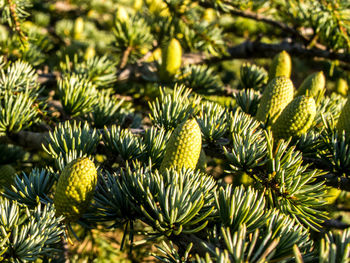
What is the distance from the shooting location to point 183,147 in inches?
29.2

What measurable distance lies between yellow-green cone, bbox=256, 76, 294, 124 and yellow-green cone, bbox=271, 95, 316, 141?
0.21 ft

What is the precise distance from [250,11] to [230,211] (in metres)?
1.40

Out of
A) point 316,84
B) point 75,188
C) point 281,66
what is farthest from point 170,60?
point 75,188

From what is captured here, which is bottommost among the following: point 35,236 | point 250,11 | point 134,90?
point 134,90

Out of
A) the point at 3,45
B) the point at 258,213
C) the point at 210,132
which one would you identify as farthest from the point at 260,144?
the point at 3,45

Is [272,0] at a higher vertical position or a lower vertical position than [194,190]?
higher

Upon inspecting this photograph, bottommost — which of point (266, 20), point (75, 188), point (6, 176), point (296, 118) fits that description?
point (6, 176)

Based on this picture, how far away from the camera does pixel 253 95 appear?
121cm

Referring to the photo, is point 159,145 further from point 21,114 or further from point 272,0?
point 272,0

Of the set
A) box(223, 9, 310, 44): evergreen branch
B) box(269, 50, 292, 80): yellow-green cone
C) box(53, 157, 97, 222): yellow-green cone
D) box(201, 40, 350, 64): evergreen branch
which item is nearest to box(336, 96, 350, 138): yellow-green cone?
box(269, 50, 292, 80): yellow-green cone

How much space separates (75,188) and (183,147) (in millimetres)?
237

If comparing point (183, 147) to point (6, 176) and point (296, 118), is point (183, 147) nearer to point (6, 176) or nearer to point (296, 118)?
point (296, 118)

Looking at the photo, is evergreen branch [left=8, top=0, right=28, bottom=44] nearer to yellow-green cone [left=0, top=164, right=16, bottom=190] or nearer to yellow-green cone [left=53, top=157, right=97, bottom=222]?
yellow-green cone [left=0, top=164, right=16, bottom=190]

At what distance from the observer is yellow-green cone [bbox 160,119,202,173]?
0.74m
